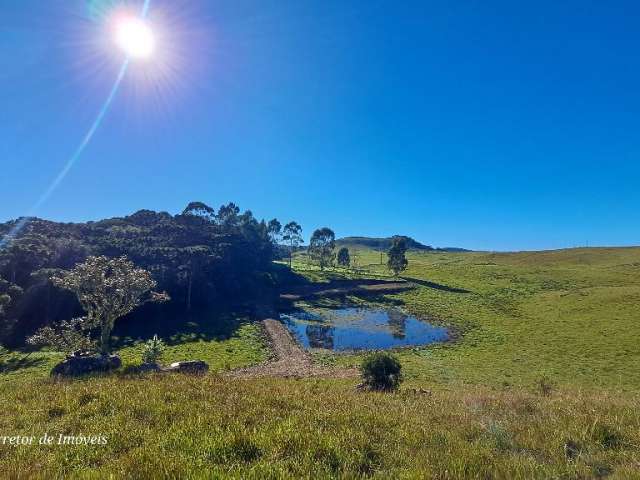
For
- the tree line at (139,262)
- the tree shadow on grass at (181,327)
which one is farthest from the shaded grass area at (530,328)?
the tree line at (139,262)

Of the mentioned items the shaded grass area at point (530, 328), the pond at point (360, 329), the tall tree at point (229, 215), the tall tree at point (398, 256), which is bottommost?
the pond at point (360, 329)

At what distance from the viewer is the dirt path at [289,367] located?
30469 mm

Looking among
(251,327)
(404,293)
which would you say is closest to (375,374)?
(251,327)

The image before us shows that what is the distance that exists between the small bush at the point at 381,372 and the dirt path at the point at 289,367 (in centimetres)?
908

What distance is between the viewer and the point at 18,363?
33.1 m

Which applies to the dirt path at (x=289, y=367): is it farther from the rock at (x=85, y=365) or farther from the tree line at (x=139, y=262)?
the tree line at (x=139, y=262)

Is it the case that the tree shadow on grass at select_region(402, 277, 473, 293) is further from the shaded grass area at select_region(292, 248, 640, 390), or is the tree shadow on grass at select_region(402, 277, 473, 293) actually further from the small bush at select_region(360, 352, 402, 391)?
the small bush at select_region(360, 352, 402, 391)

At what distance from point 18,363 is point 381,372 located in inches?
1374

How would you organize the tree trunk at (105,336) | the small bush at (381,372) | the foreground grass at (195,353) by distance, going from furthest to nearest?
the foreground grass at (195,353) → the tree trunk at (105,336) → the small bush at (381,372)

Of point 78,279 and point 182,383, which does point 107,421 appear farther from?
point 78,279

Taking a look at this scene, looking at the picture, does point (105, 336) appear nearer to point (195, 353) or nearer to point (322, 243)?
point (195, 353)

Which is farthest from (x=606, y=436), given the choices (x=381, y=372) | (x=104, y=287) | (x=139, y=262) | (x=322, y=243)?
(x=322, y=243)

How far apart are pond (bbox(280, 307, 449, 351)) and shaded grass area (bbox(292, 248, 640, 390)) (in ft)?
14.7

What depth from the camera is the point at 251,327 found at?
54.3m
